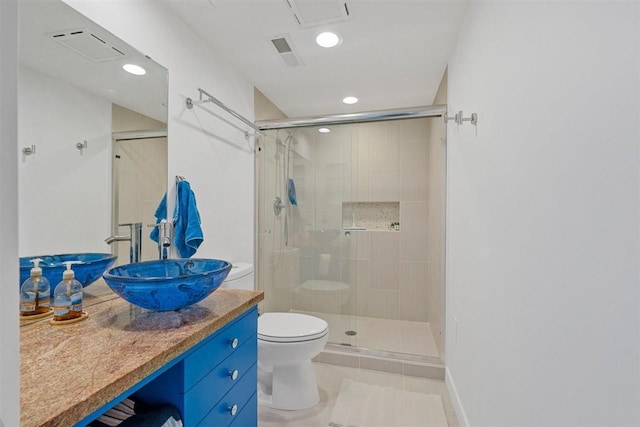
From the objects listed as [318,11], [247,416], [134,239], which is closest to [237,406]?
[247,416]

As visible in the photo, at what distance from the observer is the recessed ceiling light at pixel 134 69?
1.50 m

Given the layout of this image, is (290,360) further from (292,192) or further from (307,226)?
(292,192)

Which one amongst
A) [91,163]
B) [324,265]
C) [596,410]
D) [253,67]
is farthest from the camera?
[324,265]

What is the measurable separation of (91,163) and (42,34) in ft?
1.60

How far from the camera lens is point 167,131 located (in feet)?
5.65

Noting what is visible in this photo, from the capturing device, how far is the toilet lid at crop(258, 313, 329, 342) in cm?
188

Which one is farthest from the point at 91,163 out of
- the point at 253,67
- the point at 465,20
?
the point at 465,20

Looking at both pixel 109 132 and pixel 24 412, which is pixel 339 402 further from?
pixel 109 132

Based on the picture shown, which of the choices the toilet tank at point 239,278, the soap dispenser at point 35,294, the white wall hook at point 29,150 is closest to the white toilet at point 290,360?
the toilet tank at point 239,278

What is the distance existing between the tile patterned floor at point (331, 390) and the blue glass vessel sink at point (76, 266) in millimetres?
1238

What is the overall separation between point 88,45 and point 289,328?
179 centimetres

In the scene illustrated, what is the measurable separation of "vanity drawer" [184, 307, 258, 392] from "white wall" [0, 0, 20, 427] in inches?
24.7

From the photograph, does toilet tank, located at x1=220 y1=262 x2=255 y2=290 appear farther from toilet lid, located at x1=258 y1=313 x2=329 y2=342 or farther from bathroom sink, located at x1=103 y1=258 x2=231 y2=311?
bathroom sink, located at x1=103 y1=258 x2=231 y2=311

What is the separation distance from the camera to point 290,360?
190 centimetres
